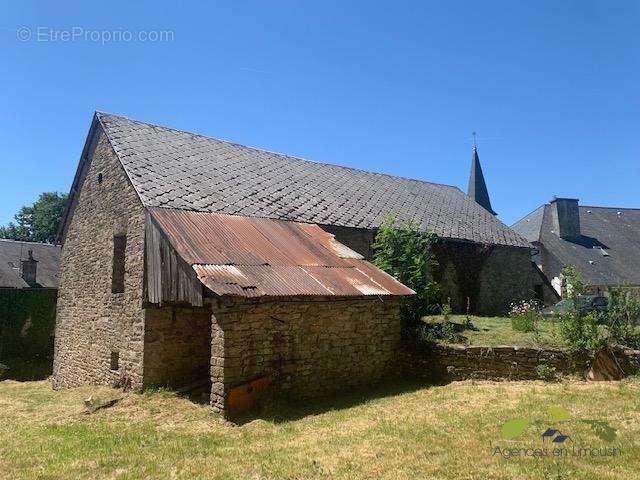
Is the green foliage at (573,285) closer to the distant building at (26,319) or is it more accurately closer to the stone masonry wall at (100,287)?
the stone masonry wall at (100,287)

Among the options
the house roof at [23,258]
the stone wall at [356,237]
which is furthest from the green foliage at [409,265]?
the house roof at [23,258]

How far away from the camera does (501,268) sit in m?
17.8

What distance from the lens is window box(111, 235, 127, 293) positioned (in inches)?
444

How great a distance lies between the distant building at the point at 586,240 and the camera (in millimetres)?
26891

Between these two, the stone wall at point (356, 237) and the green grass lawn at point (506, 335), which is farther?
the stone wall at point (356, 237)

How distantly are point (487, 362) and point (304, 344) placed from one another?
3.91 m

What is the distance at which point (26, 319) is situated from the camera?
20.4 meters

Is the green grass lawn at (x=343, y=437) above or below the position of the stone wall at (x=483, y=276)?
below

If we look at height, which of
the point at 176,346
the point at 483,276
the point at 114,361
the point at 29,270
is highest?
the point at 29,270

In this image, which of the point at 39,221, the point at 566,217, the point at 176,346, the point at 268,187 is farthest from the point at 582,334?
the point at 39,221

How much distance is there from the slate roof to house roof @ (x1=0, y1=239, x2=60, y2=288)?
37.1ft

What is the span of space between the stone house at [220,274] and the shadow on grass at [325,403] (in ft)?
0.74

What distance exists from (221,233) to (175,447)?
4775 millimetres

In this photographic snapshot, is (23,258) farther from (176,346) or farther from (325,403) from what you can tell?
(325,403)
